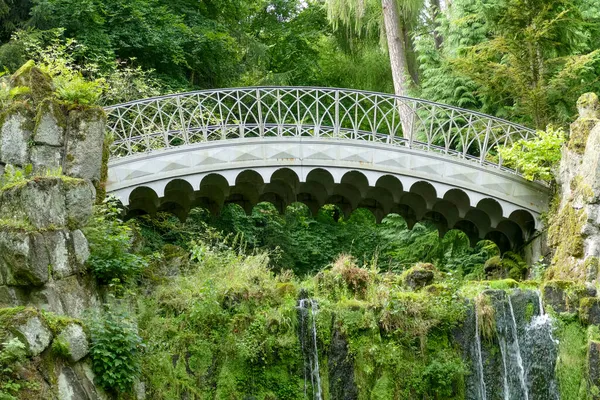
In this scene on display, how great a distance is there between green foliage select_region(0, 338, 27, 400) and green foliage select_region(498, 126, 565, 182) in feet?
36.0

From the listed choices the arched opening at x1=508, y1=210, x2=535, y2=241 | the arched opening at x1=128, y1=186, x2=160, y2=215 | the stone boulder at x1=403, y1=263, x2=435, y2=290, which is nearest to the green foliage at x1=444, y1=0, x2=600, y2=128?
the arched opening at x1=508, y1=210, x2=535, y2=241

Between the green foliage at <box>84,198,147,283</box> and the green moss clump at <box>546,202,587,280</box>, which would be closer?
the green foliage at <box>84,198,147,283</box>

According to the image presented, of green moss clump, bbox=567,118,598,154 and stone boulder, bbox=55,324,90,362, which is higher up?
green moss clump, bbox=567,118,598,154

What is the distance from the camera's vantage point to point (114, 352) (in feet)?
38.0

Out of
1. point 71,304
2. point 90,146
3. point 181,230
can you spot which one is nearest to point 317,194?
point 181,230

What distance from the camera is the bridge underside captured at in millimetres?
17516

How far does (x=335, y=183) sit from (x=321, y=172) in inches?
14.1

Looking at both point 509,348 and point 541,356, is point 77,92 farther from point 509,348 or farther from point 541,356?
point 541,356

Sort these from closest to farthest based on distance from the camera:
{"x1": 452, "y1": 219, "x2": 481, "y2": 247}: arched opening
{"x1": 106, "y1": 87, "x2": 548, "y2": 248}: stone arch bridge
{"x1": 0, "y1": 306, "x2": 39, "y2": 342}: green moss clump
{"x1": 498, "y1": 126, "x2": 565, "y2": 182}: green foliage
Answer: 1. {"x1": 0, "y1": 306, "x2": 39, "y2": 342}: green moss clump
2. {"x1": 106, "y1": 87, "x2": 548, "y2": 248}: stone arch bridge
3. {"x1": 498, "y1": 126, "x2": 565, "y2": 182}: green foliage
4. {"x1": 452, "y1": 219, "x2": 481, "y2": 247}: arched opening

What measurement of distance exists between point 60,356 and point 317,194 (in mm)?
9124

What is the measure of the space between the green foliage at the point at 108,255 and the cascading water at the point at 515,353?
5.39 m

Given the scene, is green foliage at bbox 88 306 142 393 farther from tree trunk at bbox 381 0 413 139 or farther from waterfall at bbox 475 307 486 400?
tree trunk at bbox 381 0 413 139

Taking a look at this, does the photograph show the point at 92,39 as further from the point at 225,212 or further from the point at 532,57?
the point at 532,57

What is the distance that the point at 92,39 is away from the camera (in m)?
21.9
